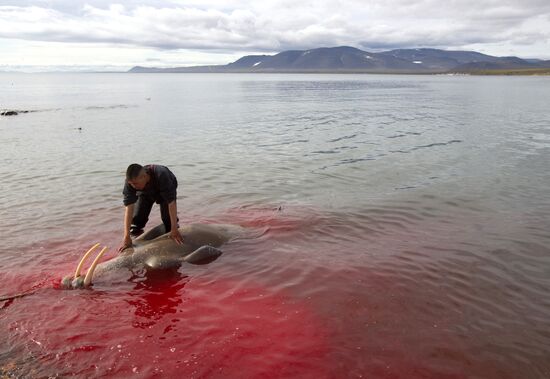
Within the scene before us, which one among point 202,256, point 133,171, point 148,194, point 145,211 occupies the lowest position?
point 202,256

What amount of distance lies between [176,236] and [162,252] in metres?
0.52

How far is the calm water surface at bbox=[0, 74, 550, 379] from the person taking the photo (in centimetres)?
764

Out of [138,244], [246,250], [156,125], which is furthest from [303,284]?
[156,125]

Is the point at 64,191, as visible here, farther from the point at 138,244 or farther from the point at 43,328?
the point at 43,328

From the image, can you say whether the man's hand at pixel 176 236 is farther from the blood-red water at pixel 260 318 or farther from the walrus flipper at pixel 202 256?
the blood-red water at pixel 260 318

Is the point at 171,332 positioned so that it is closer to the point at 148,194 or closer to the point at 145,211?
the point at 148,194

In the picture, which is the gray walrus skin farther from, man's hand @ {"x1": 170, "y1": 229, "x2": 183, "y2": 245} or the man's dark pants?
the man's dark pants

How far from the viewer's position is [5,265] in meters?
11.3

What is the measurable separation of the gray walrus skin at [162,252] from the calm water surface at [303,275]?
28 cm

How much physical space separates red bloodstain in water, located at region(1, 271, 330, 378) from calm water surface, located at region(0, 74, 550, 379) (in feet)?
0.11

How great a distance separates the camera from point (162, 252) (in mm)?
11312

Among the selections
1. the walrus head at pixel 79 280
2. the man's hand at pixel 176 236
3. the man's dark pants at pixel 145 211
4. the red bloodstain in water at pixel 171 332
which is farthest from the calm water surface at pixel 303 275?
the man's dark pants at pixel 145 211

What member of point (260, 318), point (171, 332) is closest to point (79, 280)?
point (171, 332)

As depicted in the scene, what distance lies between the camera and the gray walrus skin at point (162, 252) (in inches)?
420
